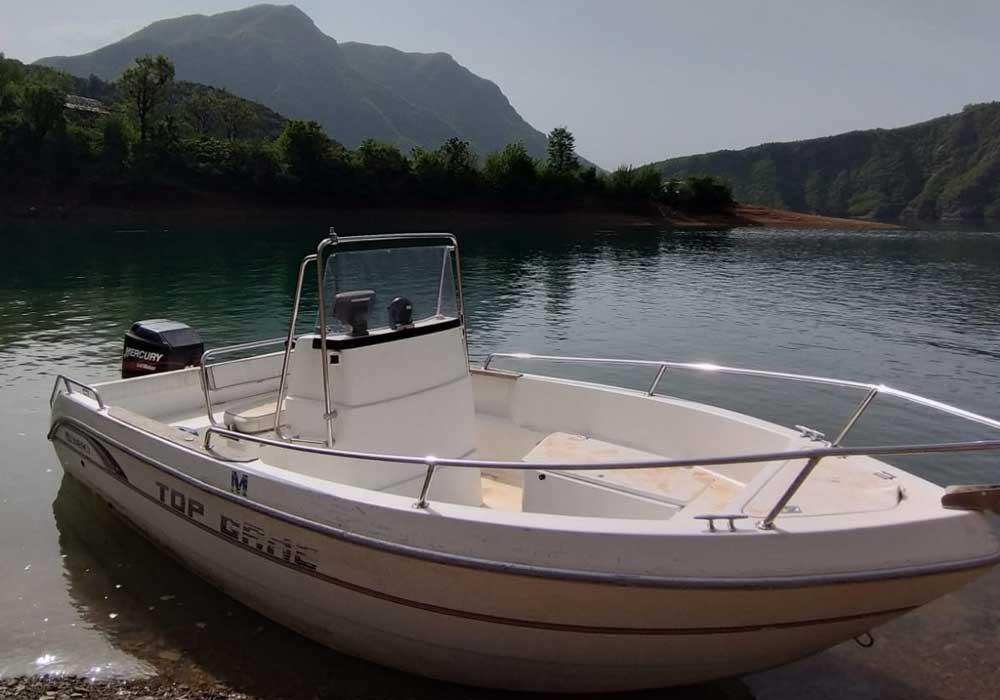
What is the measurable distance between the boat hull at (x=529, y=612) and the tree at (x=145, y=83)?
70964mm

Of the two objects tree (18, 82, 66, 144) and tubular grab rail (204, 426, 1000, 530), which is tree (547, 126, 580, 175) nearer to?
tree (18, 82, 66, 144)

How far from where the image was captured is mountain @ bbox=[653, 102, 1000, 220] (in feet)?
410

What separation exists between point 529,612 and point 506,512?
20.6 inches

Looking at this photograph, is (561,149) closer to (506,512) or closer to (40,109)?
(40,109)

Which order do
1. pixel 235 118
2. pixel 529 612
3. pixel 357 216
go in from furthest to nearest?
pixel 235 118 < pixel 357 216 < pixel 529 612

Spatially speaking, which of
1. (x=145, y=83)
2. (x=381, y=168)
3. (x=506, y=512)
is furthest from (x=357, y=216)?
(x=506, y=512)

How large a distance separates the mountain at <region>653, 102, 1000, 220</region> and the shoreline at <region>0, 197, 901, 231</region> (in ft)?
175

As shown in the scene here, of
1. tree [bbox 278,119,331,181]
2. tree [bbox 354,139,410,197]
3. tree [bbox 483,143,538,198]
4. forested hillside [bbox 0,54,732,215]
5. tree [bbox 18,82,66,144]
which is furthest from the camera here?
tree [bbox 483,143,538,198]

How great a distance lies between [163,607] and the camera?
5.52 metres

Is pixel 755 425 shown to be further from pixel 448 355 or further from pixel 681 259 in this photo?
pixel 681 259

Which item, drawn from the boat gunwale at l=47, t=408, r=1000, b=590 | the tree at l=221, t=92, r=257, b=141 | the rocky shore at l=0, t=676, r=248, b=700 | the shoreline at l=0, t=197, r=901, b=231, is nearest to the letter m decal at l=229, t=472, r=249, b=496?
the boat gunwale at l=47, t=408, r=1000, b=590

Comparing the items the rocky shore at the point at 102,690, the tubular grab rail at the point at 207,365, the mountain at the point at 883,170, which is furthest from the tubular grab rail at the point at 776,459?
the mountain at the point at 883,170

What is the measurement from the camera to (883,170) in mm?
151250

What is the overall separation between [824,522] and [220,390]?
18.8 feet
